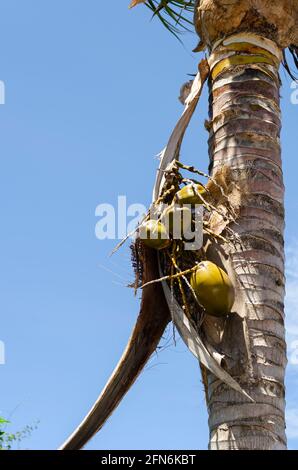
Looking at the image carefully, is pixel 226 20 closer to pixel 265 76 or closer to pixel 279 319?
pixel 265 76

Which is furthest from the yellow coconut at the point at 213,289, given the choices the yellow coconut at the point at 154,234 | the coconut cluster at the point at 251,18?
the coconut cluster at the point at 251,18

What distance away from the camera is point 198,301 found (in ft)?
13.1

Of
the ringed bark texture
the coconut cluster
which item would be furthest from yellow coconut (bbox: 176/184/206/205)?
the coconut cluster

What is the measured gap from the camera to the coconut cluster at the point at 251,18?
186 inches

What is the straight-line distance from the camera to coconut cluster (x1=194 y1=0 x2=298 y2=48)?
473 centimetres

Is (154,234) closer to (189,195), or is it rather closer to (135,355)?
(189,195)

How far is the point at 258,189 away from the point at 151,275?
728 mm

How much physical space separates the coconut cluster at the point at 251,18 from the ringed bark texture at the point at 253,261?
0.92ft

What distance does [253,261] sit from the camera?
13.2 ft

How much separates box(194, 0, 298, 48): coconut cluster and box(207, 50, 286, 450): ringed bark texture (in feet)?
0.92

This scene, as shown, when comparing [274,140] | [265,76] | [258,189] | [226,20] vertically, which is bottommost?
[258,189]

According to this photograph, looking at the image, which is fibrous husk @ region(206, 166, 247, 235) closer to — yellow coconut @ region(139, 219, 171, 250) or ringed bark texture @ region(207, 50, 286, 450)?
ringed bark texture @ region(207, 50, 286, 450)
